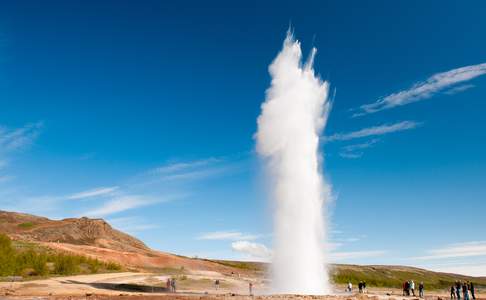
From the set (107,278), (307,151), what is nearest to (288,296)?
(307,151)

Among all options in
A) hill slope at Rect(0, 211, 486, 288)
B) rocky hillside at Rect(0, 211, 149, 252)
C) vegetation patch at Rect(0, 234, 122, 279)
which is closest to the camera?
vegetation patch at Rect(0, 234, 122, 279)

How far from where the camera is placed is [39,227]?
119m

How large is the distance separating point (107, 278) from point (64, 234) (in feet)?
234

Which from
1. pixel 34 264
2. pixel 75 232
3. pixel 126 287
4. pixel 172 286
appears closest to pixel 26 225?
pixel 75 232

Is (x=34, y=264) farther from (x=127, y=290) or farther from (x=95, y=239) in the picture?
(x=95, y=239)

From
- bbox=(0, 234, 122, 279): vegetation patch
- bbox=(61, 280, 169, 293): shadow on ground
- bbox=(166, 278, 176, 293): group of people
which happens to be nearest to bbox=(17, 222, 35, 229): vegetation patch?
bbox=(0, 234, 122, 279): vegetation patch

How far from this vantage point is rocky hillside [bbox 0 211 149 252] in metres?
110

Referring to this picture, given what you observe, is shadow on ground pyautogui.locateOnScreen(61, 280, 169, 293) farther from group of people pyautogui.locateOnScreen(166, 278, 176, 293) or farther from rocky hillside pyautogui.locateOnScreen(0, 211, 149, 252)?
rocky hillside pyautogui.locateOnScreen(0, 211, 149, 252)

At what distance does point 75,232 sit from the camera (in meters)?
118

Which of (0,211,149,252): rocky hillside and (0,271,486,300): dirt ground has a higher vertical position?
(0,211,149,252): rocky hillside

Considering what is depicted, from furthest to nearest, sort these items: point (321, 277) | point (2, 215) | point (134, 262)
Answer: point (2, 215)
point (134, 262)
point (321, 277)

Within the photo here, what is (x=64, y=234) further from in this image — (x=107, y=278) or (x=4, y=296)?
(x=4, y=296)

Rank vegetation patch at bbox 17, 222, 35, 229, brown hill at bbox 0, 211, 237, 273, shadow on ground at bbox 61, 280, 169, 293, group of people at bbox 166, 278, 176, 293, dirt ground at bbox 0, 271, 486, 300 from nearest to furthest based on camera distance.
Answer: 1. dirt ground at bbox 0, 271, 486, 300
2. group of people at bbox 166, 278, 176, 293
3. shadow on ground at bbox 61, 280, 169, 293
4. brown hill at bbox 0, 211, 237, 273
5. vegetation patch at bbox 17, 222, 35, 229

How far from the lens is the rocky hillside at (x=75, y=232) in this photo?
110 m
